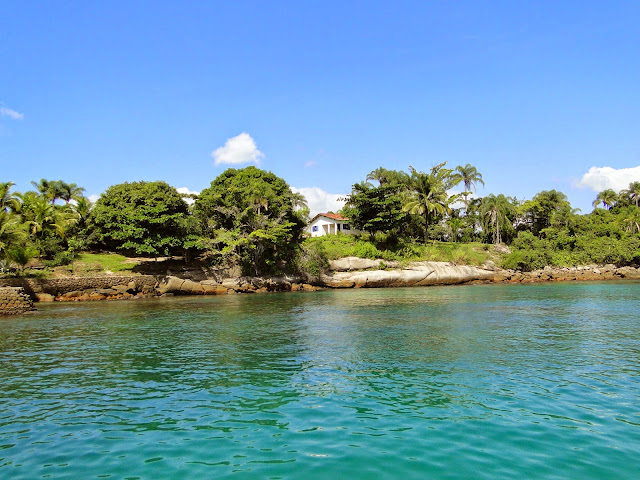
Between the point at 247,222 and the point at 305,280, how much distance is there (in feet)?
33.2

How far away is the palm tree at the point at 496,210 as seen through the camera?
68438 mm

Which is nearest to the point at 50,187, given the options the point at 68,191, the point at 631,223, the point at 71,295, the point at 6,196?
the point at 68,191

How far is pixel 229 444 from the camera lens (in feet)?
23.2

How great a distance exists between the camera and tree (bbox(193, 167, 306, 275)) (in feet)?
153

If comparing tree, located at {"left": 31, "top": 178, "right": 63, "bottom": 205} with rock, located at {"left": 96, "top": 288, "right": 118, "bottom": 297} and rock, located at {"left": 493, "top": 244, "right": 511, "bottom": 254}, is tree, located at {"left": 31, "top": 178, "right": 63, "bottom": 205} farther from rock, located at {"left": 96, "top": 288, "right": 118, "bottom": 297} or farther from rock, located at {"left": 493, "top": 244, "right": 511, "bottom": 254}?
rock, located at {"left": 493, "top": 244, "right": 511, "bottom": 254}

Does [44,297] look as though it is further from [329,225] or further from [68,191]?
[329,225]

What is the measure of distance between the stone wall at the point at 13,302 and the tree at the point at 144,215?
14.0 metres

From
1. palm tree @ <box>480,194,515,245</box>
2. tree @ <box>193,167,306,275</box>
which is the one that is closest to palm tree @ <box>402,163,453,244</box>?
palm tree @ <box>480,194,515,245</box>

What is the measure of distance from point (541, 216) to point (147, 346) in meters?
75.9

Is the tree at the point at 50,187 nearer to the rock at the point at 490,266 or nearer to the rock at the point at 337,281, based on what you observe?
the rock at the point at 337,281

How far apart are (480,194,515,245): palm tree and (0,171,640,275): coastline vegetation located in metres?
0.17

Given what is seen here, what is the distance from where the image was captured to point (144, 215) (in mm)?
44812

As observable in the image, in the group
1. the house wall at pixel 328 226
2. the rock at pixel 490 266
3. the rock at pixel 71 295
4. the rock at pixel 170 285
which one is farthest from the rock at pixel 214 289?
the rock at pixel 490 266

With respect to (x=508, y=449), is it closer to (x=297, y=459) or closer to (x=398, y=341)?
(x=297, y=459)
